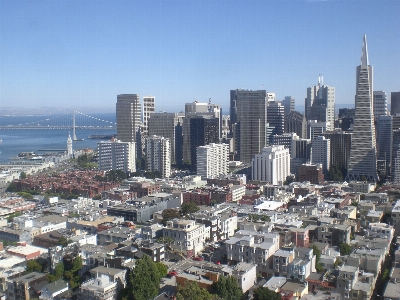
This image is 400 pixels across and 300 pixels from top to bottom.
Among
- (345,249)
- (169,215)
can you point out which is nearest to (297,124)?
(169,215)

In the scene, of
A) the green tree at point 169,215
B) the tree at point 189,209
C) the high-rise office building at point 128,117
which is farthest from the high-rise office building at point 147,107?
the green tree at point 169,215

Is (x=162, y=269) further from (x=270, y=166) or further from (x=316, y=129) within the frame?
(x=316, y=129)

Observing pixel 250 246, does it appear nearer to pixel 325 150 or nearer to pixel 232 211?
pixel 232 211

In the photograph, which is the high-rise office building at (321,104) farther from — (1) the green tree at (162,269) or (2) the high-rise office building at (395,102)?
(1) the green tree at (162,269)

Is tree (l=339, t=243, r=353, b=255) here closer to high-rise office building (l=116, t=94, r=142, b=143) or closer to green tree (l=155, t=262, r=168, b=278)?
green tree (l=155, t=262, r=168, b=278)

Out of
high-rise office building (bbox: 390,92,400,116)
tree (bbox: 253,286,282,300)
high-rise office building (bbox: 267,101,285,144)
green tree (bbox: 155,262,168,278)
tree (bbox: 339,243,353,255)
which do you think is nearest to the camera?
tree (bbox: 253,286,282,300)

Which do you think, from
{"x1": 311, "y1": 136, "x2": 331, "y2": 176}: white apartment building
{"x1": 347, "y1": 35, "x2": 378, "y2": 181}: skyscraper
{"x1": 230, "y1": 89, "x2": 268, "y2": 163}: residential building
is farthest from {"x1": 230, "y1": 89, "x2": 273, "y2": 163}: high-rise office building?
{"x1": 347, "y1": 35, "x2": 378, "y2": 181}: skyscraper
